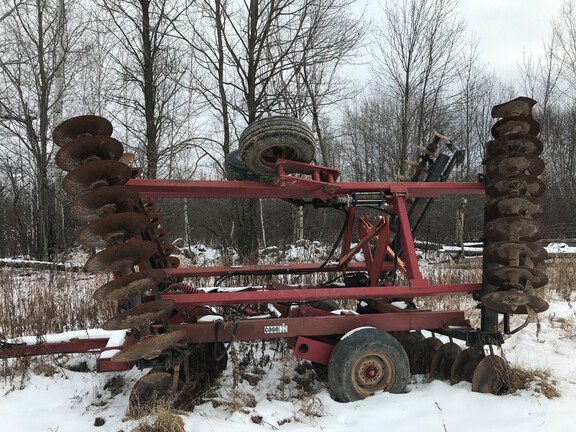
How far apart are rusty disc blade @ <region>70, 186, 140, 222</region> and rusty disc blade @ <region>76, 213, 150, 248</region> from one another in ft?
0.42

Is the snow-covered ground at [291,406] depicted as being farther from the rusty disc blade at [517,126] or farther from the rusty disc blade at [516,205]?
the rusty disc blade at [517,126]

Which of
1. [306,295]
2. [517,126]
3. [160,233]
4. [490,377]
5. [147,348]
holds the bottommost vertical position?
[490,377]

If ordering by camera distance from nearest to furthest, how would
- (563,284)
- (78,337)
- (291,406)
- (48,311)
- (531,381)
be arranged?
1. (291,406)
2. (531,381)
3. (78,337)
4. (48,311)
5. (563,284)

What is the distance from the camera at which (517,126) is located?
3.98 meters

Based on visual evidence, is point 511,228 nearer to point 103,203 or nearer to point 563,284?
point 103,203

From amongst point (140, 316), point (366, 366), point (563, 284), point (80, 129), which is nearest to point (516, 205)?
point (366, 366)

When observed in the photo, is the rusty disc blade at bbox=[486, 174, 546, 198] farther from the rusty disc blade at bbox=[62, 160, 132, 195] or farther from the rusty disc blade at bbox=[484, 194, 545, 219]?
the rusty disc blade at bbox=[62, 160, 132, 195]

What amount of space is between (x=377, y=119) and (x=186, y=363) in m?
24.9

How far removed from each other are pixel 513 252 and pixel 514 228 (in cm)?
21

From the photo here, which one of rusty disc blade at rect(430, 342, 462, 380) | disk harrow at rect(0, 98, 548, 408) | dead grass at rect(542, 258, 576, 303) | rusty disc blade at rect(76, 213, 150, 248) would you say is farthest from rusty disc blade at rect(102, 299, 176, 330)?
dead grass at rect(542, 258, 576, 303)

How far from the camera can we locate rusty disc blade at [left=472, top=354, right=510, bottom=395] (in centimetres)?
364

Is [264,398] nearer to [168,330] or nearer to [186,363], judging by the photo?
[186,363]

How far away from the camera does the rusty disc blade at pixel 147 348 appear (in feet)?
9.95

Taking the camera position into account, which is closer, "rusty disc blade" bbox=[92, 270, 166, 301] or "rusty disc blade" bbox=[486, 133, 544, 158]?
"rusty disc blade" bbox=[92, 270, 166, 301]
